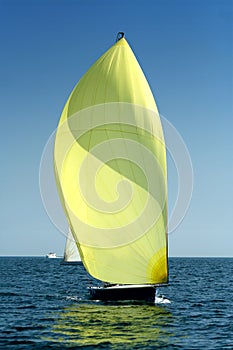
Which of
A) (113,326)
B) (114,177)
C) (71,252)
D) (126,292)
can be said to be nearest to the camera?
(113,326)

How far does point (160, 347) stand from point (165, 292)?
20.4m

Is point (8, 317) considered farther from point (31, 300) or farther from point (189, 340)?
point (189, 340)

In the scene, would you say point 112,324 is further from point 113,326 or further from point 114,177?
point 114,177

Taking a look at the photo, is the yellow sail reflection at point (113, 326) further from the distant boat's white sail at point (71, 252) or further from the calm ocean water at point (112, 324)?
the distant boat's white sail at point (71, 252)

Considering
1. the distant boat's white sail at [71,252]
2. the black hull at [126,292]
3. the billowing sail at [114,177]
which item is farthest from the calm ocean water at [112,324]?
the distant boat's white sail at [71,252]

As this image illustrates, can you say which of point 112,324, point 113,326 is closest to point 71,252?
point 112,324

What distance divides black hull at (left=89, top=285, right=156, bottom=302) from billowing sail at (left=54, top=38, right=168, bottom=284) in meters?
0.47

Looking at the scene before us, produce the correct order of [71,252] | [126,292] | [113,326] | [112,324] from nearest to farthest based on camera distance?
1. [113,326]
2. [112,324]
3. [126,292]
4. [71,252]

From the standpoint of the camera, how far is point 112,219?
27.8 m

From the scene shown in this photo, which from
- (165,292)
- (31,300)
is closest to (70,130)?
(31,300)

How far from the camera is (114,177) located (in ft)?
91.3

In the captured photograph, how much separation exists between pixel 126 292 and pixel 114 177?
240 inches

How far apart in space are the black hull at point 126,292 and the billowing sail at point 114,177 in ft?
1.55

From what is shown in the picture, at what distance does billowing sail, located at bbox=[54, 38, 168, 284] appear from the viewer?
27.8 m
